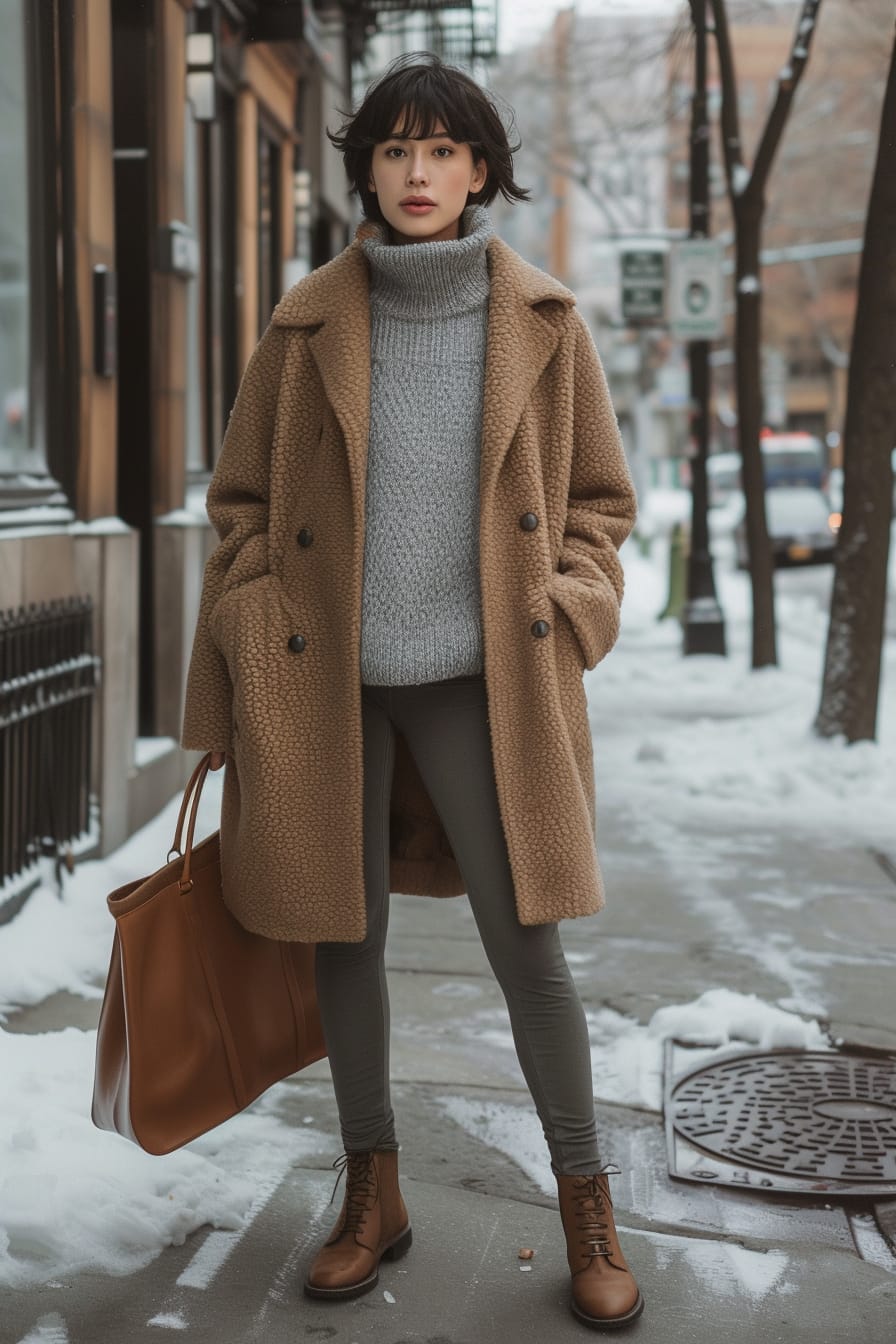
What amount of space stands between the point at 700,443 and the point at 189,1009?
539 inches

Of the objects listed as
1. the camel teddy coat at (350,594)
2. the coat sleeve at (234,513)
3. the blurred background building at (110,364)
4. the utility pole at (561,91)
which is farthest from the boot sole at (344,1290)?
the utility pole at (561,91)

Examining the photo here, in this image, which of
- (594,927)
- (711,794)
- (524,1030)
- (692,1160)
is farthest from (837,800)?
(524,1030)

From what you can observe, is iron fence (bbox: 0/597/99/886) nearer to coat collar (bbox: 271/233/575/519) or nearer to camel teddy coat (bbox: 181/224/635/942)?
camel teddy coat (bbox: 181/224/635/942)

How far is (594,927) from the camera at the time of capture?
20.1ft

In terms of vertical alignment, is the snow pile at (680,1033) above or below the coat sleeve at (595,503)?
below

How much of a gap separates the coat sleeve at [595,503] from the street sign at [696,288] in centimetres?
1310

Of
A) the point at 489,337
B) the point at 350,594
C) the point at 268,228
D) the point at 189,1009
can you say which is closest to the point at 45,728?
the point at 189,1009

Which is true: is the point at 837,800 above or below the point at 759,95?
below

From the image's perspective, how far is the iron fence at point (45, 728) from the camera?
548 cm

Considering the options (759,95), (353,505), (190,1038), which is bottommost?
(190,1038)

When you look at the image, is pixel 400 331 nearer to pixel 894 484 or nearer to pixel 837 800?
pixel 837 800

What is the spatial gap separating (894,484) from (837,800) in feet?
6.49

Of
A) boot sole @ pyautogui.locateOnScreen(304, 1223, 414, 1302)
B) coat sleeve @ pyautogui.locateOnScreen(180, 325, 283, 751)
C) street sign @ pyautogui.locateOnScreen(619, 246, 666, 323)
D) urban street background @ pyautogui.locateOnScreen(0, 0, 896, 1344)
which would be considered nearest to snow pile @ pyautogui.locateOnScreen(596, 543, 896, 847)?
urban street background @ pyautogui.locateOnScreen(0, 0, 896, 1344)

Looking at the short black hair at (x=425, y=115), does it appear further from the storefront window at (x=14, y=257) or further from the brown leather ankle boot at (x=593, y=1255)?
the storefront window at (x=14, y=257)
